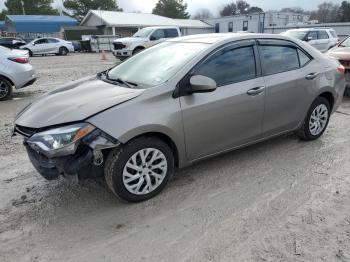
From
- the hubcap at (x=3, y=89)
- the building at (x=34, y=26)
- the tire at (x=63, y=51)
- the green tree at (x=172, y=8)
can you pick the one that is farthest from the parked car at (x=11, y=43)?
the green tree at (x=172, y=8)

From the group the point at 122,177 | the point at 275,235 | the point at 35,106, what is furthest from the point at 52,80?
the point at 275,235

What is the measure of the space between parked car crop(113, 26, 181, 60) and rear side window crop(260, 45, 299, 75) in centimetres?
1526

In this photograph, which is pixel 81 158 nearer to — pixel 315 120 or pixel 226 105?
pixel 226 105

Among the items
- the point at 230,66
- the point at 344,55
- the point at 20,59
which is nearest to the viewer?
the point at 230,66

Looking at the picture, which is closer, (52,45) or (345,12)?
(52,45)

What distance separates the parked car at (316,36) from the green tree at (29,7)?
59.0 metres

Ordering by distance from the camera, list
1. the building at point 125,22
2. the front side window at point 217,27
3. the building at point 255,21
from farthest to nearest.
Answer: the front side window at point 217,27
the building at point 255,21
the building at point 125,22

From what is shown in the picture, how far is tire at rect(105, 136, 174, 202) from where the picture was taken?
321 cm

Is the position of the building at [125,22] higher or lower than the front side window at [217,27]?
higher

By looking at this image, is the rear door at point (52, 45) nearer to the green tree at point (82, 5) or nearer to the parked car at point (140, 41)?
Result: the parked car at point (140, 41)

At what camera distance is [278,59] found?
4.45 m

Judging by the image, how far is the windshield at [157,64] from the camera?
3.71 m

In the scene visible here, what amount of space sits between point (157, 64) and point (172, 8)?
66842 mm

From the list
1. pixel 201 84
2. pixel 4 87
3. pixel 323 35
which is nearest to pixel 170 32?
pixel 323 35
